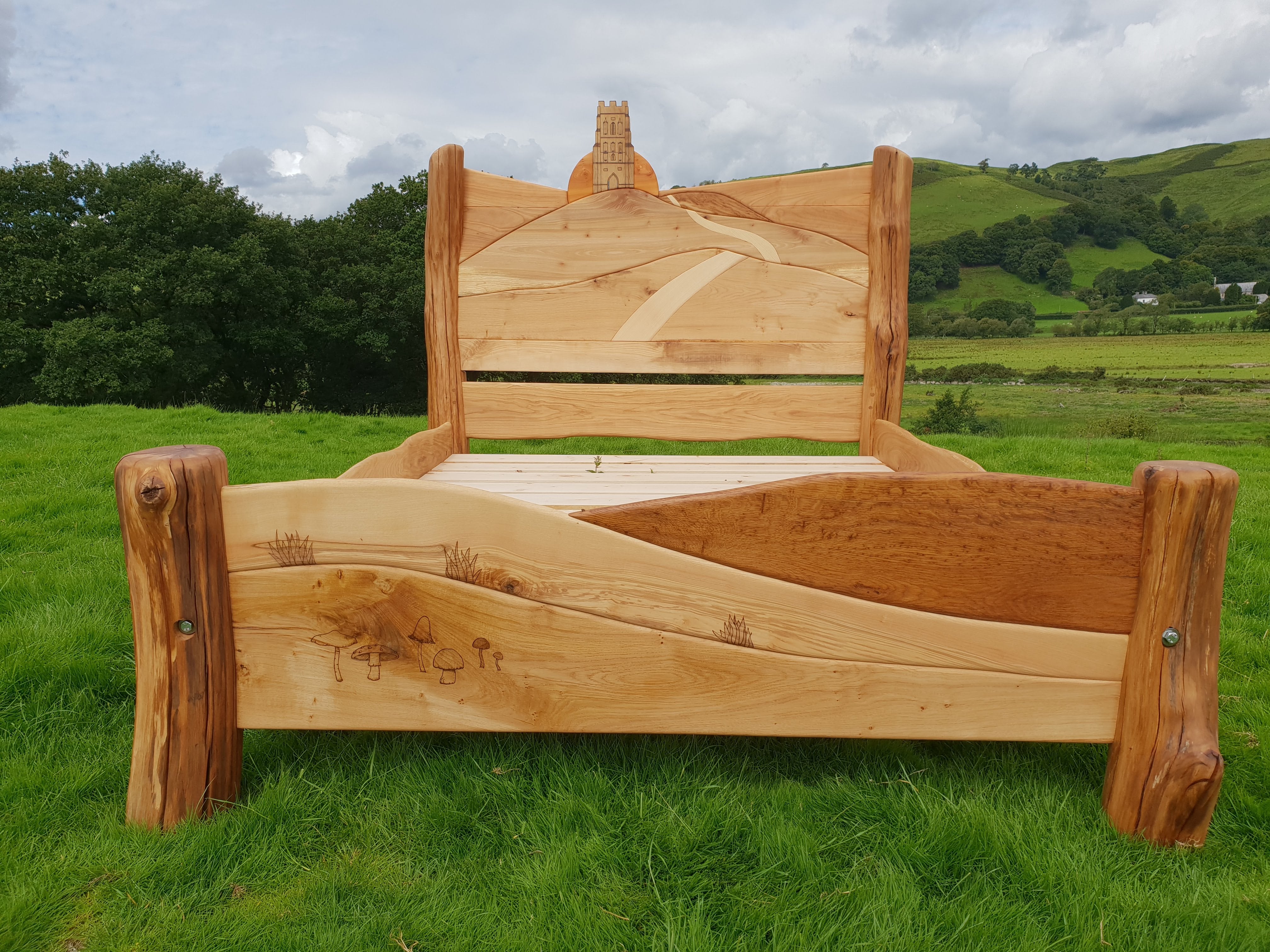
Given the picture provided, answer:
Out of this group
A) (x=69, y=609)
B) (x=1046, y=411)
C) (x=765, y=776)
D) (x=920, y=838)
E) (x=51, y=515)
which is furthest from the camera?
(x=1046, y=411)

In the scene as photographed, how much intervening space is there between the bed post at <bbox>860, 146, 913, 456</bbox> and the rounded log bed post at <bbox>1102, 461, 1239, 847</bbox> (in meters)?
1.67

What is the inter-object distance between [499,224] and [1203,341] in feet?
89.9

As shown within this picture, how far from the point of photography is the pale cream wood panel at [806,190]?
318cm

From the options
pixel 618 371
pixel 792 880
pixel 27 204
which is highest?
pixel 27 204

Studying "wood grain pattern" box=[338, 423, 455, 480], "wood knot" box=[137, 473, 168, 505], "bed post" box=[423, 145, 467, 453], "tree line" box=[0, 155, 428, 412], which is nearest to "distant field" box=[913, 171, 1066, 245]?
"tree line" box=[0, 155, 428, 412]

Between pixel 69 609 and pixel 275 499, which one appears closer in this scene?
pixel 275 499

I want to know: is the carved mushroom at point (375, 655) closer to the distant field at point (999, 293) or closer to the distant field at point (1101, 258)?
the distant field at point (999, 293)

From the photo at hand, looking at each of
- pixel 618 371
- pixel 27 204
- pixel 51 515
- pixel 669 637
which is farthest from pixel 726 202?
pixel 27 204

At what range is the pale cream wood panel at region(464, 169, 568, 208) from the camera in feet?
10.5

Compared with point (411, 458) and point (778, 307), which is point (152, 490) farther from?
point (778, 307)

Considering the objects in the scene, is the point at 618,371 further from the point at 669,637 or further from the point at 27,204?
the point at 27,204

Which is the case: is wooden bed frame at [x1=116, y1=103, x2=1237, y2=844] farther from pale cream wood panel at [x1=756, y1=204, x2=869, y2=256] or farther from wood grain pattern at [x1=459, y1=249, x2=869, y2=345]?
pale cream wood panel at [x1=756, y1=204, x2=869, y2=256]

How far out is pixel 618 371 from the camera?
10.7ft

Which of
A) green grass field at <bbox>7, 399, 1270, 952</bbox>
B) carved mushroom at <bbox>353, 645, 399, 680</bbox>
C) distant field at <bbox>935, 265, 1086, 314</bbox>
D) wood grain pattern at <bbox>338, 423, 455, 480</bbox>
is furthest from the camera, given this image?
distant field at <bbox>935, 265, 1086, 314</bbox>
